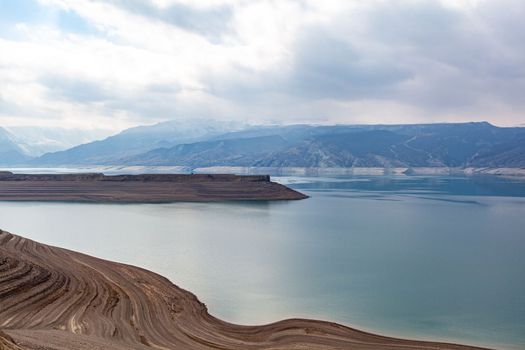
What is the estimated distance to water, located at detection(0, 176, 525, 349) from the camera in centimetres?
2111

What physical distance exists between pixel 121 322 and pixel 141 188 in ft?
238

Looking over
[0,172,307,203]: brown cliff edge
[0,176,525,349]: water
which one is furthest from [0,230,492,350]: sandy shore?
[0,172,307,203]: brown cliff edge

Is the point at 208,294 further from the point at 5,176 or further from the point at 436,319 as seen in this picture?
the point at 5,176

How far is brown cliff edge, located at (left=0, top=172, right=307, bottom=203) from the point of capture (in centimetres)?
8306

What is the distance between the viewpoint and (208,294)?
24.0m

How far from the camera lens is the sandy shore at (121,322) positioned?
53.3 ft

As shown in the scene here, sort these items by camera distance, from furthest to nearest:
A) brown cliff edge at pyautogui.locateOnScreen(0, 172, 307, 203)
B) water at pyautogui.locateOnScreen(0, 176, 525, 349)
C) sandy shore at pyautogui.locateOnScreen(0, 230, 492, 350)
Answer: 1. brown cliff edge at pyautogui.locateOnScreen(0, 172, 307, 203)
2. water at pyautogui.locateOnScreen(0, 176, 525, 349)
3. sandy shore at pyautogui.locateOnScreen(0, 230, 492, 350)

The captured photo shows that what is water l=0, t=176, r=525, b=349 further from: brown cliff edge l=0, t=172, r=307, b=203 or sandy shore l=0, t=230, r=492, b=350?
brown cliff edge l=0, t=172, r=307, b=203

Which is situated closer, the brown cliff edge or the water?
the water

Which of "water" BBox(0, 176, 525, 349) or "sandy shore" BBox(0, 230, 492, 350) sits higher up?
"sandy shore" BBox(0, 230, 492, 350)

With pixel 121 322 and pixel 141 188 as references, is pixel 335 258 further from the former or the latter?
pixel 141 188

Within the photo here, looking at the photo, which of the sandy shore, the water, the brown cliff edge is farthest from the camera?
the brown cliff edge

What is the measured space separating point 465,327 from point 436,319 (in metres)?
1.24

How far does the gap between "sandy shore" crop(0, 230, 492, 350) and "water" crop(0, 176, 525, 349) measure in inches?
60.6
